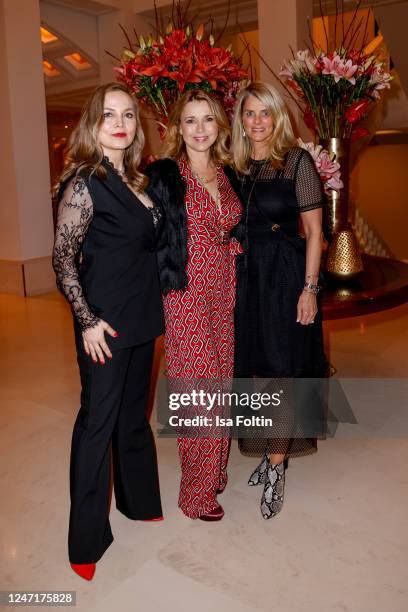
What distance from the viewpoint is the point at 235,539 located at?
202 cm

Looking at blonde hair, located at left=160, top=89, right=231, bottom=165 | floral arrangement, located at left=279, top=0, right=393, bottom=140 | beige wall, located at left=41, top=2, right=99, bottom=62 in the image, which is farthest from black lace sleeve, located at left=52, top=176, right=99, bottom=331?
beige wall, located at left=41, top=2, right=99, bottom=62

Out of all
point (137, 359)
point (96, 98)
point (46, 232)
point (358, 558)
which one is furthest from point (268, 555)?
point (46, 232)

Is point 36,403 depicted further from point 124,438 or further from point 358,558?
point 358,558

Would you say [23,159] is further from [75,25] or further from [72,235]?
[72,235]

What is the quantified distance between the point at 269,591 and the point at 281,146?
150 centimetres

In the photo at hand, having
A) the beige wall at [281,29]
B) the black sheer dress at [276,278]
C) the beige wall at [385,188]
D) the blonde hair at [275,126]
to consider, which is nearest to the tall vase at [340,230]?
the black sheer dress at [276,278]

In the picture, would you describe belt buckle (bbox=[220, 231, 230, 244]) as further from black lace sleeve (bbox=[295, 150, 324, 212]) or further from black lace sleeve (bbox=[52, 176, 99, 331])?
black lace sleeve (bbox=[52, 176, 99, 331])

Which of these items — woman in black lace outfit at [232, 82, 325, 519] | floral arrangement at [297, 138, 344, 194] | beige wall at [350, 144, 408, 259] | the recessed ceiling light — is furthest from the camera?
beige wall at [350, 144, 408, 259]

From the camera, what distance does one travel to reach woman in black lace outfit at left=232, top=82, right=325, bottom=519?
80.7 inches

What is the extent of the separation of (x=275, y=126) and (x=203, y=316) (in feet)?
2.44

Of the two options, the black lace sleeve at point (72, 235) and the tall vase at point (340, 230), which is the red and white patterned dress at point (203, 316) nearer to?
the black lace sleeve at point (72, 235)

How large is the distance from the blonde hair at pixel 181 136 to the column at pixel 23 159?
14.0 ft

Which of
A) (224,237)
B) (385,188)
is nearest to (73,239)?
(224,237)

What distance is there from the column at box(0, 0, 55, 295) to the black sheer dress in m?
4.36
